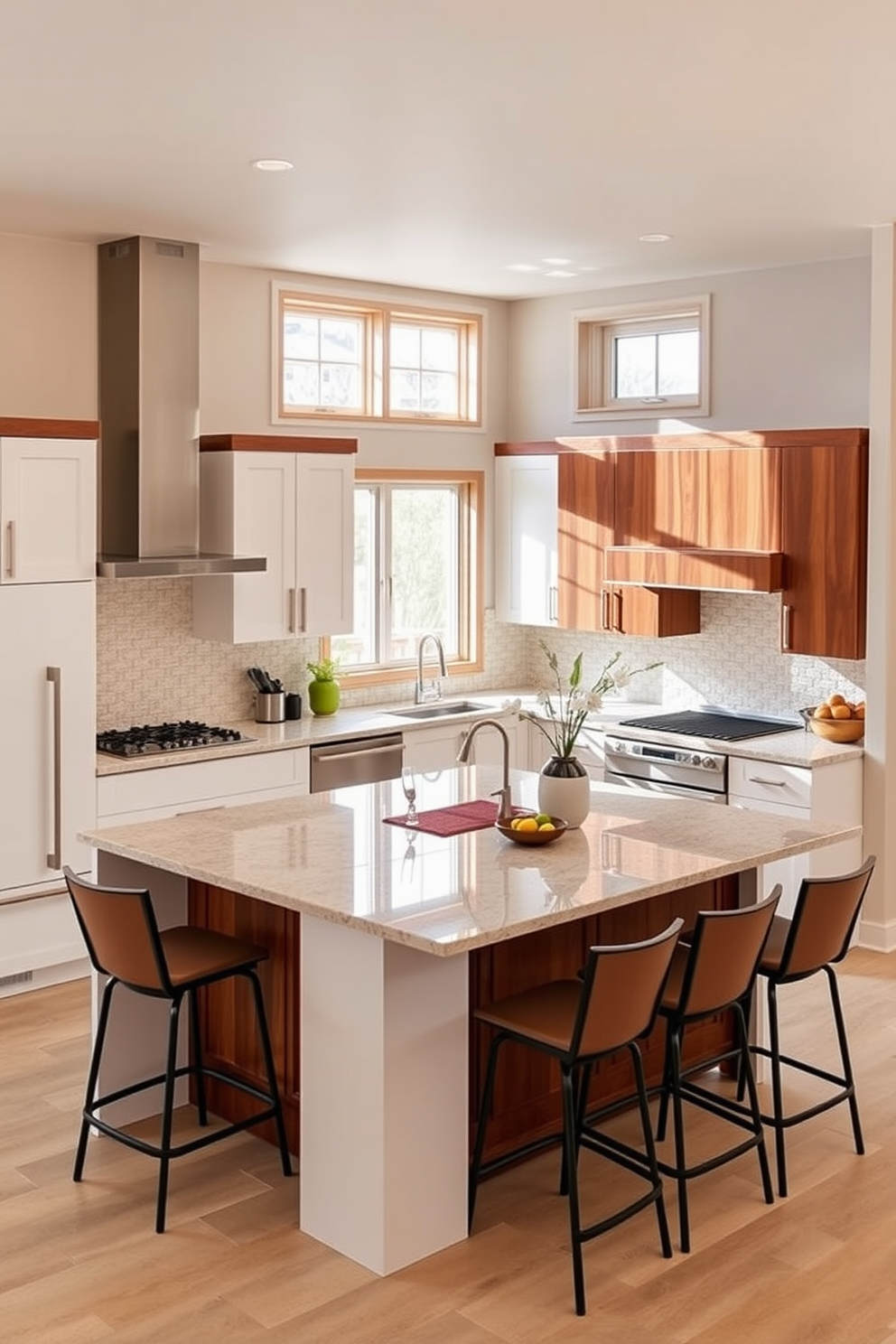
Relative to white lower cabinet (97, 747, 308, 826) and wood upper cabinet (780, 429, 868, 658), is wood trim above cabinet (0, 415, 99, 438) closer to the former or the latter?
white lower cabinet (97, 747, 308, 826)

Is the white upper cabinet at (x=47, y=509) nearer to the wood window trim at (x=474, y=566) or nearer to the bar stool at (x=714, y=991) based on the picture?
the wood window trim at (x=474, y=566)

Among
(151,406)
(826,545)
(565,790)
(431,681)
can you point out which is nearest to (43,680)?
(151,406)

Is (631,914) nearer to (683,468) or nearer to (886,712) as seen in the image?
(886,712)

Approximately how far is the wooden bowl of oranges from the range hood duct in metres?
2.67

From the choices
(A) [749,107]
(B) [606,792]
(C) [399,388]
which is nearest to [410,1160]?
(B) [606,792]

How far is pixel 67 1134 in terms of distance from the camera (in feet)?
15.3

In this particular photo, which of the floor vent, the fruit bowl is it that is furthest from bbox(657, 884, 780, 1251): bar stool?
the floor vent

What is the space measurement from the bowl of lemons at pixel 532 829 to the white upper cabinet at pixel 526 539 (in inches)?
138

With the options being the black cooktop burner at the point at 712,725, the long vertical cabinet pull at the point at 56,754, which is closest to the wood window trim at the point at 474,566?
the black cooktop burner at the point at 712,725

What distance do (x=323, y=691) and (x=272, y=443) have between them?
1.31m

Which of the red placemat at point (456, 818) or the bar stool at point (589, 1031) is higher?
the red placemat at point (456, 818)

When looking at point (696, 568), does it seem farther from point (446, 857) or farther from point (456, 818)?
point (446, 857)

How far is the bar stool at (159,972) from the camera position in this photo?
4023 mm

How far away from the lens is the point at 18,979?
604cm
